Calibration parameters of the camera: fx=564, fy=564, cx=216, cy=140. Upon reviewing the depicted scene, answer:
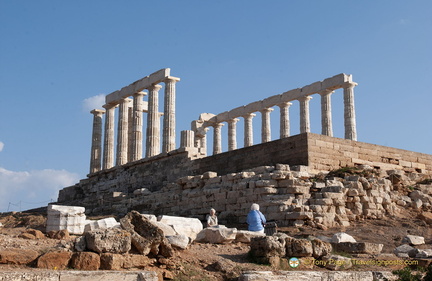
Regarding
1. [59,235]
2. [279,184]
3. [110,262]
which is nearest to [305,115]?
[279,184]

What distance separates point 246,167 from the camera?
22734 mm

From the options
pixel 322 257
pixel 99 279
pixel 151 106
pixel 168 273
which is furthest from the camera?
pixel 151 106

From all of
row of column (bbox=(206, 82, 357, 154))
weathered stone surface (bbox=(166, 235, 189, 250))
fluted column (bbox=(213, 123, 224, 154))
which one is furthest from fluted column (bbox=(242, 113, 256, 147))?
weathered stone surface (bbox=(166, 235, 189, 250))

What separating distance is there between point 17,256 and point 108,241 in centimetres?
140

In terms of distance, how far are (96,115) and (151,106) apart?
7549 mm

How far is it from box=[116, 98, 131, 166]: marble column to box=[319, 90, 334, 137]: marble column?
1251 cm

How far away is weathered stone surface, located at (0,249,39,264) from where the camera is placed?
8.62 meters

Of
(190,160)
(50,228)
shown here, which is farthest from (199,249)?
(190,160)

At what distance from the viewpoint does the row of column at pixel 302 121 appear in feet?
107

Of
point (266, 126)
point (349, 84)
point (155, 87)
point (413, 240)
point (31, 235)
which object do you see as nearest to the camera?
point (31, 235)

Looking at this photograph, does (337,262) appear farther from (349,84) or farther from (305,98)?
(305,98)

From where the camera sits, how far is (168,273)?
9.17 m

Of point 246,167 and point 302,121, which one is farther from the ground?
point 302,121

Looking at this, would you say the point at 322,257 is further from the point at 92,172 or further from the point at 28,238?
the point at 92,172
